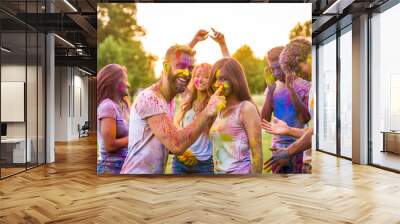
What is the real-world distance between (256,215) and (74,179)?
3.55 m

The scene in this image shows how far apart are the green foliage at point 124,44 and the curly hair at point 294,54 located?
86.4 inches

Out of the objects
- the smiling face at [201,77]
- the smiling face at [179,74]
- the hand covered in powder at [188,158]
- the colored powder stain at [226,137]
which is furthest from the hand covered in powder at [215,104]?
the hand covered in powder at [188,158]

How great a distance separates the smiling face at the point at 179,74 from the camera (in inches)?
264

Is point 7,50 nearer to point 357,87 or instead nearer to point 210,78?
point 210,78

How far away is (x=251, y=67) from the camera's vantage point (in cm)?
679

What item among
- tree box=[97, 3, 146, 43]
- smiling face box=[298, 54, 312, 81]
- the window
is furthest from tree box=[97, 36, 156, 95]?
the window

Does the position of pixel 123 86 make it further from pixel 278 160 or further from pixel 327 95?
pixel 327 95

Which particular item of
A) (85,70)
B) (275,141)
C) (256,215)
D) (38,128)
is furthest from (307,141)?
(85,70)

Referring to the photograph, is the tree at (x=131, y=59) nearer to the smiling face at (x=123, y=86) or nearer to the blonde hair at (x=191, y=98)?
the smiling face at (x=123, y=86)

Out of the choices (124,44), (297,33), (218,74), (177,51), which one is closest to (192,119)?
(218,74)

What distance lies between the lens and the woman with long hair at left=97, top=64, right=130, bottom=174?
6637 millimetres

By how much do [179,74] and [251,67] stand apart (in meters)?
1.22

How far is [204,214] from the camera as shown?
434 centimetres

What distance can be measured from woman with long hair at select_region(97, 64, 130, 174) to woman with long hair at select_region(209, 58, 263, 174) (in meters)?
1.46
